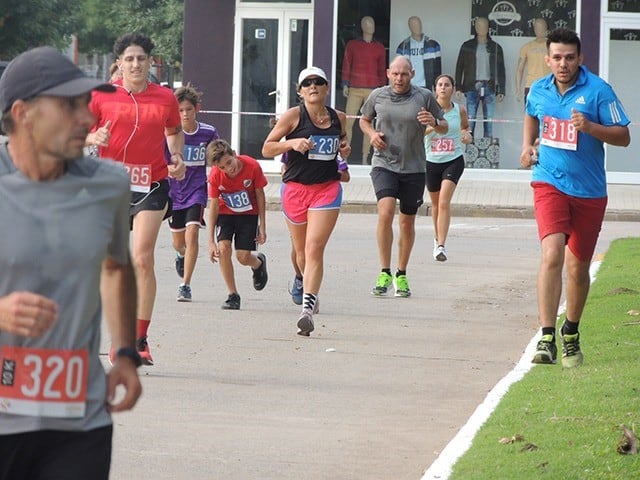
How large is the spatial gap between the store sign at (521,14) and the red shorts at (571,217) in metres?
19.5

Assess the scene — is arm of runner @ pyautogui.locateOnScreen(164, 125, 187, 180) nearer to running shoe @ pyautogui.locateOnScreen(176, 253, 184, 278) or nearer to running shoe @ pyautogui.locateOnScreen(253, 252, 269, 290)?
running shoe @ pyautogui.locateOnScreen(253, 252, 269, 290)

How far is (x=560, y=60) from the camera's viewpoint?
9750mm

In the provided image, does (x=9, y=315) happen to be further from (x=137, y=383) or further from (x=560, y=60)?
→ (x=560, y=60)

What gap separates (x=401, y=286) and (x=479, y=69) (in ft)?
50.0

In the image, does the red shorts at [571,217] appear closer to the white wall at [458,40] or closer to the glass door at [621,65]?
the white wall at [458,40]

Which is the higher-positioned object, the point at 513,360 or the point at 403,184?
the point at 403,184

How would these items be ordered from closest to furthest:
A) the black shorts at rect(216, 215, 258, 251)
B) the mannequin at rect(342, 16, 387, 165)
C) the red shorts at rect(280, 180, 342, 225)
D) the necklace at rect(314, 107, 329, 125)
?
1. the red shorts at rect(280, 180, 342, 225)
2. the necklace at rect(314, 107, 329, 125)
3. the black shorts at rect(216, 215, 258, 251)
4. the mannequin at rect(342, 16, 387, 165)

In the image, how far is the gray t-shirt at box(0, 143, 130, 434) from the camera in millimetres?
4059

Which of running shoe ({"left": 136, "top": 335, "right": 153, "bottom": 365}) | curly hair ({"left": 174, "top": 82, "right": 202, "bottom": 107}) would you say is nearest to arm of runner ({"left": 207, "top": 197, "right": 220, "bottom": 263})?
curly hair ({"left": 174, "top": 82, "right": 202, "bottom": 107})

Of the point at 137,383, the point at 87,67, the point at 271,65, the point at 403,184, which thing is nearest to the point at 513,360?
the point at 403,184

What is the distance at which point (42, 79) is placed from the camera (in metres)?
4.09

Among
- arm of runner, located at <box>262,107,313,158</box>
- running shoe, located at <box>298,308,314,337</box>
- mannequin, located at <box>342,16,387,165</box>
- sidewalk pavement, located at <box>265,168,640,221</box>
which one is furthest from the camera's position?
mannequin, located at <box>342,16,387,165</box>

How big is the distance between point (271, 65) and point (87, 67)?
61084 millimetres

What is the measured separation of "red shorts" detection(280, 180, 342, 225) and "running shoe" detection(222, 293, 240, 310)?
1365mm
